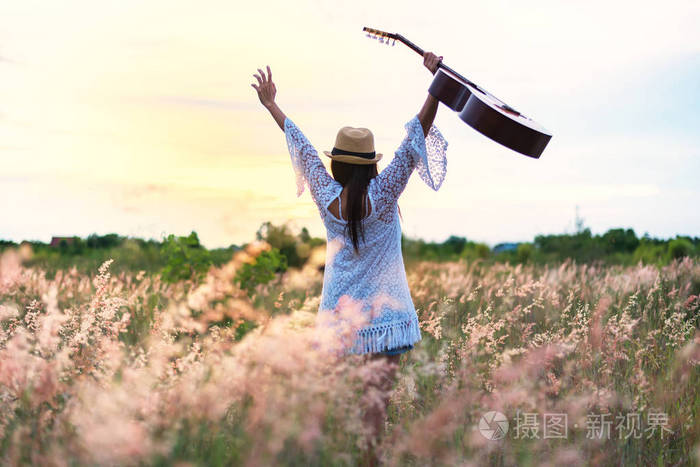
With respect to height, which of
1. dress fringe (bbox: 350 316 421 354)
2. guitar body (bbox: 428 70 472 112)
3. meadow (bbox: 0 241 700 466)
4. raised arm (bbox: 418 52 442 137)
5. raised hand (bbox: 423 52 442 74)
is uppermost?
raised hand (bbox: 423 52 442 74)

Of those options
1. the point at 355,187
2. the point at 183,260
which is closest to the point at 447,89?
the point at 355,187

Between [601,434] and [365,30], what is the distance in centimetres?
317

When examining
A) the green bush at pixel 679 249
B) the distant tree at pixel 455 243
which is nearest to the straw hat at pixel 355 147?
the green bush at pixel 679 249

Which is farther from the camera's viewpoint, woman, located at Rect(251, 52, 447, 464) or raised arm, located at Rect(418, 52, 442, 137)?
raised arm, located at Rect(418, 52, 442, 137)

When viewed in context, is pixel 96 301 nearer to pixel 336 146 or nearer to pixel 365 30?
pixel 336 146

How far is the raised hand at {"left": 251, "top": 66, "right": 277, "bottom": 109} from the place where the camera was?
373 centimetres

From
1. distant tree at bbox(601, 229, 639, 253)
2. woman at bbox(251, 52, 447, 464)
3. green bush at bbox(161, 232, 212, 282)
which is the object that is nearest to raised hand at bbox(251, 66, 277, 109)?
woman at bbox(251, 52, 447, 464)

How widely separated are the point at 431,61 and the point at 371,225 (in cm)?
127

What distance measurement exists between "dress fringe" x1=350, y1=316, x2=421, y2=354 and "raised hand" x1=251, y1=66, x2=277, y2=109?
1.54 meters

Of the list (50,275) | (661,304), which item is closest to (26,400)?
(661,304)

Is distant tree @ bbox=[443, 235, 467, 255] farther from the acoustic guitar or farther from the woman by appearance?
the woman

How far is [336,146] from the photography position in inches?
133

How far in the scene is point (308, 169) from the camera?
3.40m

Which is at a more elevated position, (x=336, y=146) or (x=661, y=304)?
(x=336, y=146)
